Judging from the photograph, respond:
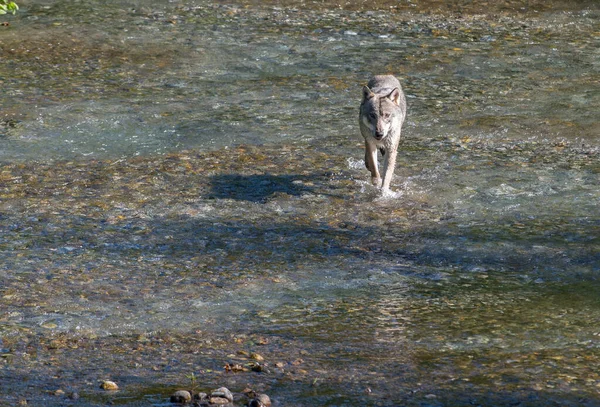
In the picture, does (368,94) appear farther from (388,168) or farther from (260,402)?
(260,402)

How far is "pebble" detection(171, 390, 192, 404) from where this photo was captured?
5703 mm

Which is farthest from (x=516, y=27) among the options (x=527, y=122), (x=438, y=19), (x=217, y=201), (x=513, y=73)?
(x=217, y=201)

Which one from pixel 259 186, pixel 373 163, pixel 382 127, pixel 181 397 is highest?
pixel 382 127

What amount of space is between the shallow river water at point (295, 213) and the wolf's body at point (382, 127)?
11.5 inches

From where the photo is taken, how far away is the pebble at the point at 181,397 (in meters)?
5.70

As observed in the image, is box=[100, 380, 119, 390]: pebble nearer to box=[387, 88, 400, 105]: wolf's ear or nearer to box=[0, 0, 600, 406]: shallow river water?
box=[0, 0, 600, 406]: shallow river water

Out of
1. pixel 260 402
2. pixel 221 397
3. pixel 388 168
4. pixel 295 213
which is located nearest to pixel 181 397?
pixel 221 397

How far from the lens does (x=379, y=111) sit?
33.5 feet

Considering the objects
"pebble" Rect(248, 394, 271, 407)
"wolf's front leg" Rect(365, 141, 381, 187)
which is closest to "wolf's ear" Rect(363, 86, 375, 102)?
"wolf's front leg" Rect(365, 141, 381, 187)

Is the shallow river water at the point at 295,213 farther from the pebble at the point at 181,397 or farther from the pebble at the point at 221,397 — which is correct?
the pebble at the point at 221,397

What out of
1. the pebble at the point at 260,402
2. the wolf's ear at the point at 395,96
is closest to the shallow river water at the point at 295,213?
the pebble at the point at 260,402

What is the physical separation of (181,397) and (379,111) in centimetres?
520

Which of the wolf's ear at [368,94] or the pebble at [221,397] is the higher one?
the wolf's ear at [368,94]

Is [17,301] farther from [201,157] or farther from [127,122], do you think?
[127,122]
